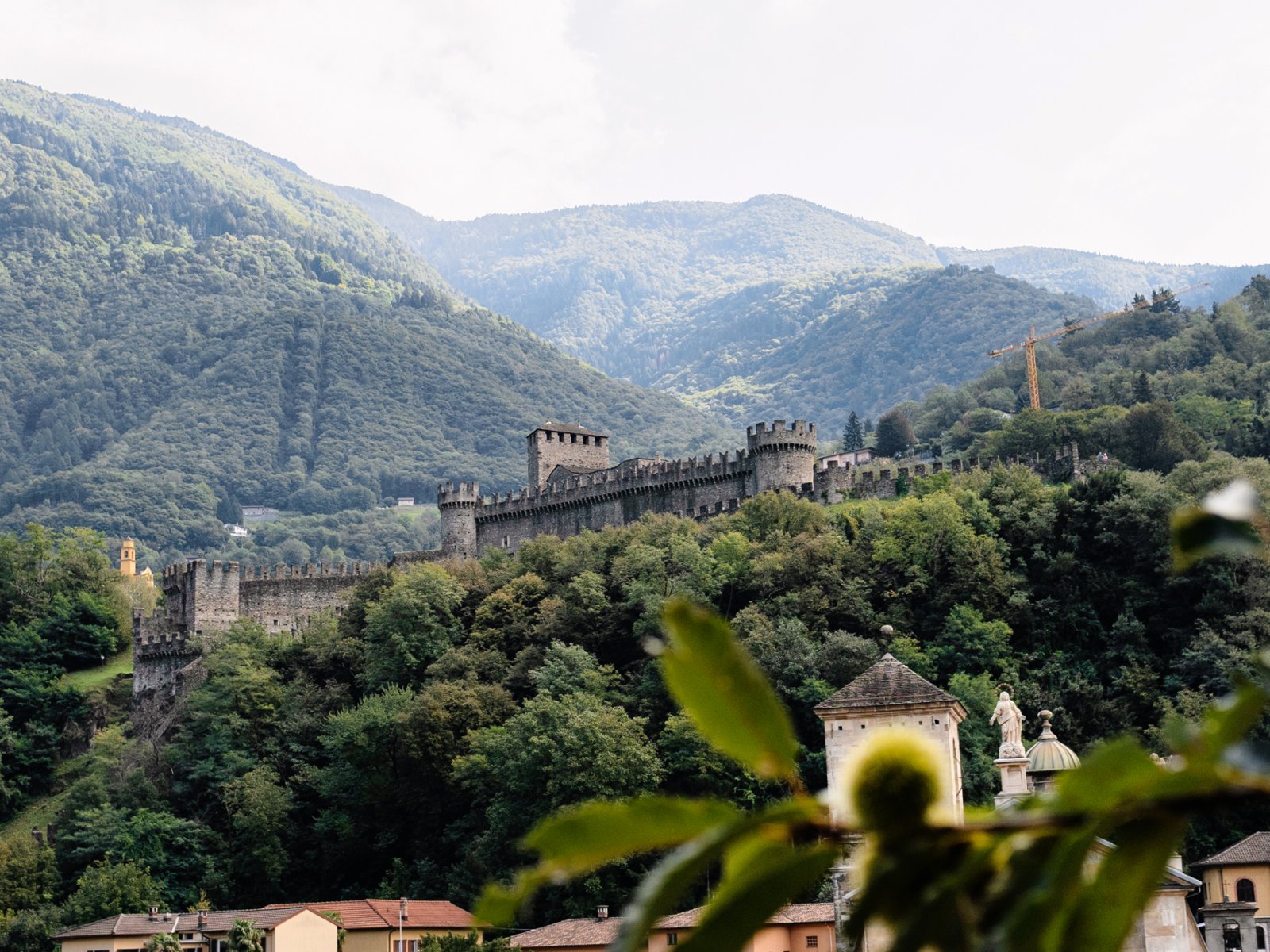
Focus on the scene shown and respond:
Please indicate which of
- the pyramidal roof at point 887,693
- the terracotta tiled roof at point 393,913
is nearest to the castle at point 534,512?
the terracotta tiled roof at point 393,913

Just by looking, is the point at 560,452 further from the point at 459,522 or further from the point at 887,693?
the point at 887,693

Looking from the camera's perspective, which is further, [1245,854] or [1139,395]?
[1139,395]

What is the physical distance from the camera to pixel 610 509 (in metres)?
97.1

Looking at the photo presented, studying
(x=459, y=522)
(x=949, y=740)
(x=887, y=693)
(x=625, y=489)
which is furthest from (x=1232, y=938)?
(x=459, y=522)

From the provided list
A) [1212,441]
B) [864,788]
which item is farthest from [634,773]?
[864,788]

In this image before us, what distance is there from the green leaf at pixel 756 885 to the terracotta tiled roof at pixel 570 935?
171 ft

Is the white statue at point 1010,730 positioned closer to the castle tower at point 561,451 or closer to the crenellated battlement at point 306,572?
the crenellated battlement at point 306,572

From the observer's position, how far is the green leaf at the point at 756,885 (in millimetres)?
2369

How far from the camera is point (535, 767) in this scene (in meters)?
66.1

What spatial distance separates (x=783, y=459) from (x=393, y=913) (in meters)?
35.4

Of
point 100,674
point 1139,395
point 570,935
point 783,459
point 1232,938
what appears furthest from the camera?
point 1139,395

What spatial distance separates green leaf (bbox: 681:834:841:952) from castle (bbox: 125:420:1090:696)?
3419 inches

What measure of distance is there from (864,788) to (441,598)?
81355 millimetres

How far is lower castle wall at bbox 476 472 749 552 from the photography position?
93.6m
